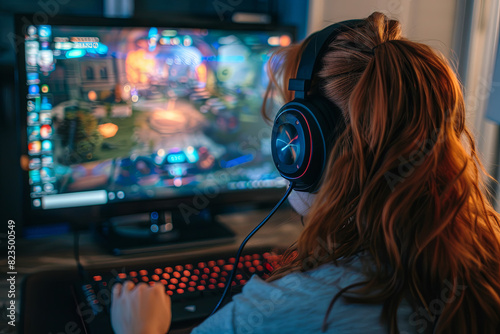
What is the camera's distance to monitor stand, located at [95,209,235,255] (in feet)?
3.28

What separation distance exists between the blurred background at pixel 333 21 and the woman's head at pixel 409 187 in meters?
0.61

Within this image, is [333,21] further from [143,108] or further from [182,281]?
[182,281]

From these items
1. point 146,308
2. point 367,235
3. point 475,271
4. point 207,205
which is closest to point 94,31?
point 207,205

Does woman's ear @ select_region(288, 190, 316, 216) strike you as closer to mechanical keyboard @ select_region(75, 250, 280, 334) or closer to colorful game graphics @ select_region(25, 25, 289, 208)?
mechanical keyboard @ select_region(75, 250, 280, 334)

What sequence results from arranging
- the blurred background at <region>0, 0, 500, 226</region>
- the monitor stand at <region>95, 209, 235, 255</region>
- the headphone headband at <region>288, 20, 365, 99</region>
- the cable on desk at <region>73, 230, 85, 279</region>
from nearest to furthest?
1. the headphone headband at <region>288, 20, 365, 99</region>
2. the cable on desk at <region>73, 230, 85, 279</region>
3. the monitor stand at <region>95, 209, 235, 255</region>
4. the blurred background at <region>0, 0, 500, 226</region>

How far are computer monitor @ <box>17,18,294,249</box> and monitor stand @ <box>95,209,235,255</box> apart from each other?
0.02 metres

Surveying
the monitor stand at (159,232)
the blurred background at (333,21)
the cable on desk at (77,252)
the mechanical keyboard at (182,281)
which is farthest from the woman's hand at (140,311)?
the blurred background at (333,21)

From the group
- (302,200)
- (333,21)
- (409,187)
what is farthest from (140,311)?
(333,21)

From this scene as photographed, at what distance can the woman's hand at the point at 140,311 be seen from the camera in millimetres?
652
